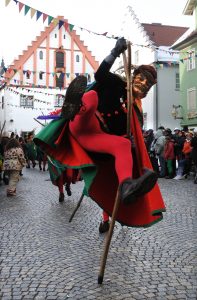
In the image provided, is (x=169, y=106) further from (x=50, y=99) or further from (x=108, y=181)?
(x=108, y=181)

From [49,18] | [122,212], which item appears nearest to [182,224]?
[122,212]

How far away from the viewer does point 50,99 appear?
42.0 m

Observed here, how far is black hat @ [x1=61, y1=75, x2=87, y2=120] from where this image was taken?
415 cm

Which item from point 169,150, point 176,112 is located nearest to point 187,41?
point 176,112

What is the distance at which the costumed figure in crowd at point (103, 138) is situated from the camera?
4211 mm

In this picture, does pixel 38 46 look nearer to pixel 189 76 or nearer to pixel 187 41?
pixel 189 76

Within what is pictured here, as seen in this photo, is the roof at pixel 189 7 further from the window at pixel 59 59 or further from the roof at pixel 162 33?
the window at pixel 59 59

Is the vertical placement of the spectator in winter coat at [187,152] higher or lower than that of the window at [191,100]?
lower

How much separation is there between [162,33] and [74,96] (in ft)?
116

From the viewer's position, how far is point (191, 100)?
30234 mm

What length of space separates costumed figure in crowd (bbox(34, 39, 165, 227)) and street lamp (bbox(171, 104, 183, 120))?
2731 centimetres

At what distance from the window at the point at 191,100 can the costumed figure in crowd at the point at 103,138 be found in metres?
25.6

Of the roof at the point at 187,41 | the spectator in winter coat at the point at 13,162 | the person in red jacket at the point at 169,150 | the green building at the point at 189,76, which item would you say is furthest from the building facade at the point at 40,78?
the spectator in winter coat at the point at 13,162

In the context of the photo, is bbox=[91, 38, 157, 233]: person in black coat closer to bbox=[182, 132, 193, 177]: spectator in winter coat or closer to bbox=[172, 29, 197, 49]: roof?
bbox=[182, 132, 193, 177]: spectator in winter coat
